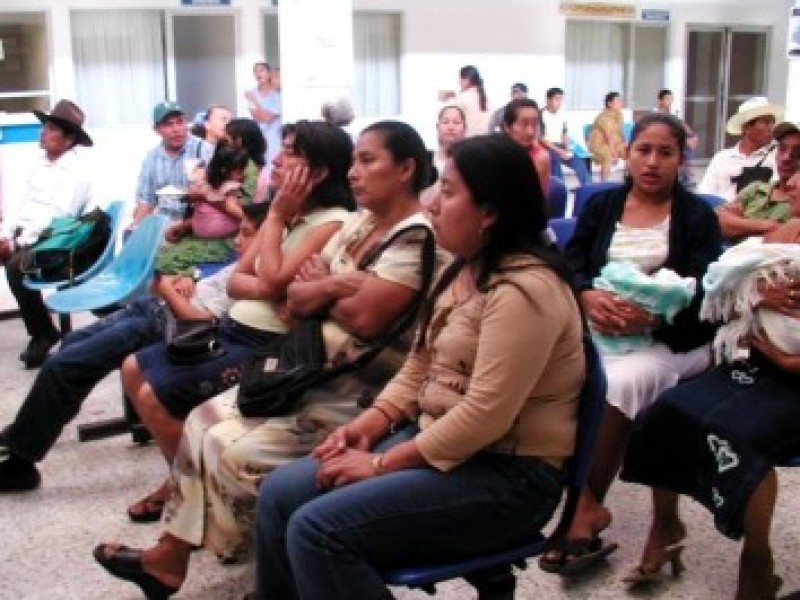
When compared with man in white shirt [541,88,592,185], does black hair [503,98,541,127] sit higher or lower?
higher

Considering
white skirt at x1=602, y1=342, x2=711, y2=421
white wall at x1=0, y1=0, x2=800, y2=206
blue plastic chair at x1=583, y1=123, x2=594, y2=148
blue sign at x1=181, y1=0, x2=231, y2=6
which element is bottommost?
white skirt at x1=602, y1=342, x2=711, y2=421

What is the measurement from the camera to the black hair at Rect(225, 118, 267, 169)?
13.8 feet

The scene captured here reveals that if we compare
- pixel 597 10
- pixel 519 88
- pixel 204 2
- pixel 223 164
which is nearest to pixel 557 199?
pixel 223 164

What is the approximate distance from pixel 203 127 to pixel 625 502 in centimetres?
430

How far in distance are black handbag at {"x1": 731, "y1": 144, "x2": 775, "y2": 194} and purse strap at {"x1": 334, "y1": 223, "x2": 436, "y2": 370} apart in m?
2.41

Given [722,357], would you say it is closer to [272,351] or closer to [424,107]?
[272,351]

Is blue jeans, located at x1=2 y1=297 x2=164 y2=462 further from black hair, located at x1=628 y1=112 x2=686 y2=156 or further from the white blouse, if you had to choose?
black hair, located at x1=628 y1=112 x2=686 y2=156

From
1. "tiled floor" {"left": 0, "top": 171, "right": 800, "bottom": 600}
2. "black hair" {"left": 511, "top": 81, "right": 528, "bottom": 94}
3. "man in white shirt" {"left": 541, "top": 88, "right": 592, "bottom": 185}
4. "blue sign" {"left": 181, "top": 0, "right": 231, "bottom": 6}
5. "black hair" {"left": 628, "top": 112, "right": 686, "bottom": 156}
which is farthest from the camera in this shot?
"black hair" {"left": 511, "top": 81, "right": 528, "bottom": 94}

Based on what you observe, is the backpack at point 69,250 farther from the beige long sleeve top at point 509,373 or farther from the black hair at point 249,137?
the beige long sleeve top at point 509,373

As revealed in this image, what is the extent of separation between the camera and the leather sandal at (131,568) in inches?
89.0

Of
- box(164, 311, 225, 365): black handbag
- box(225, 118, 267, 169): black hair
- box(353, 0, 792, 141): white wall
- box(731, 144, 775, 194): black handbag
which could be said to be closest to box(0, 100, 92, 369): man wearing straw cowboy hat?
box(225, 118, 267, 169): black hair

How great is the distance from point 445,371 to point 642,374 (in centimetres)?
89

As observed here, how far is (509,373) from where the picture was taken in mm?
1594

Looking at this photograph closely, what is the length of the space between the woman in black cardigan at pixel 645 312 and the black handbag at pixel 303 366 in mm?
675
